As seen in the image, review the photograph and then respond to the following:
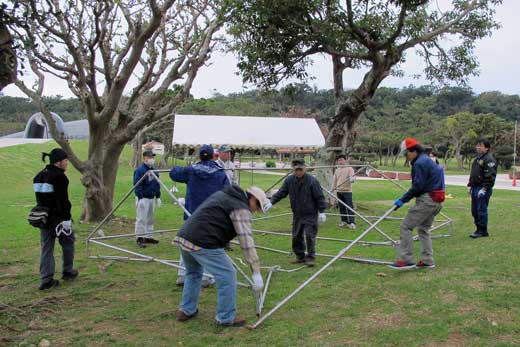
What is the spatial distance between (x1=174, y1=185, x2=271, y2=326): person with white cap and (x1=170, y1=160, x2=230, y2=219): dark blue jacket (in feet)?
5.05

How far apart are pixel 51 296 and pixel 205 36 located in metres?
8.48

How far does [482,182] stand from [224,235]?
632cm

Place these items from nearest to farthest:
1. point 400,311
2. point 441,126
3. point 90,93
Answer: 1. point 400,311
2. point 90,93
3. point 441,126

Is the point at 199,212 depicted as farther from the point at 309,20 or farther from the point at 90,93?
the point at 309,20

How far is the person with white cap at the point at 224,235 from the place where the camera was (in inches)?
178

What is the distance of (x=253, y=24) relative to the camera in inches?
487

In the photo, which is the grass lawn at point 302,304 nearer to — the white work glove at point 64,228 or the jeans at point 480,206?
the jeans at point 480,206

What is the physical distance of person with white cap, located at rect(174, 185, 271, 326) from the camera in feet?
14.9

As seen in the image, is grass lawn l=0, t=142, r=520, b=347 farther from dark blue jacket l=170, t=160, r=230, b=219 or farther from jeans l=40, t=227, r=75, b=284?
dark blue jacket l=170, t=160, r=230, b=219

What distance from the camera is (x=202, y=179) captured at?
20.7 feet

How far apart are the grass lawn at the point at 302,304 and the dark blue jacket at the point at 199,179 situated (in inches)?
48.3

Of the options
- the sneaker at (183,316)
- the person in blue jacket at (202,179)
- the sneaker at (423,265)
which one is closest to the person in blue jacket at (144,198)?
the person in blue jacket at (202,179)

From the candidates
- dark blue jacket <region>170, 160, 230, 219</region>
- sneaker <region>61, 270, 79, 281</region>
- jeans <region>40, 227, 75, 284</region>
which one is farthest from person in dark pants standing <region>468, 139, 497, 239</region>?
jeans <region>40, 227, 75, 284</region>

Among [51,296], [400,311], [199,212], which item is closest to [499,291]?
[400,311]
